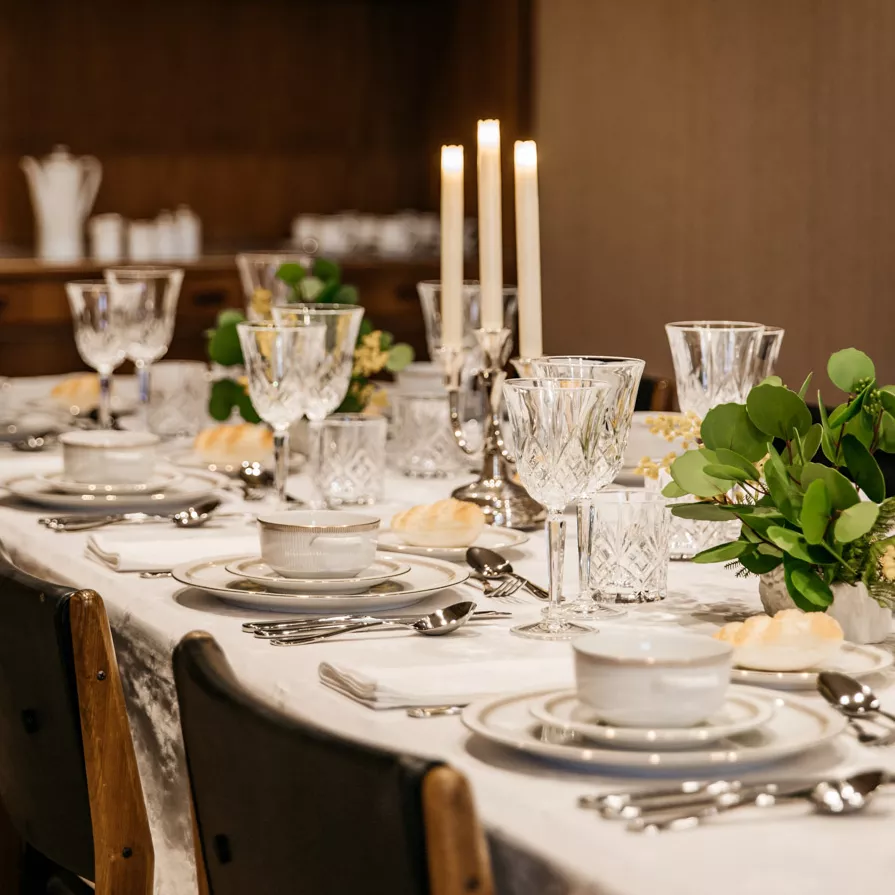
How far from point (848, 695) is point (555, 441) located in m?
0.33

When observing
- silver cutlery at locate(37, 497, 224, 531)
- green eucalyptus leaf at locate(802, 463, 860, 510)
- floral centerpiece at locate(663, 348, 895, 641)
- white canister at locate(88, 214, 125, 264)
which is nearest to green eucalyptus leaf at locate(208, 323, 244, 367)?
silver cutlery at locate(37, 497, 224, 531)

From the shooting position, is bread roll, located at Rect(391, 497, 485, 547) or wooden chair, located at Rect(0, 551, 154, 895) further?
bread roll, located at Rect(391, 497, 485, 547)

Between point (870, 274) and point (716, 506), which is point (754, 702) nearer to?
point (716, 506)

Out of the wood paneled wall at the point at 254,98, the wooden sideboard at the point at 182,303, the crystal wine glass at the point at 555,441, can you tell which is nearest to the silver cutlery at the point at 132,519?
the crystal wine glass at the point at 555,441

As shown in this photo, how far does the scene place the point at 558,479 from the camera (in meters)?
1.27

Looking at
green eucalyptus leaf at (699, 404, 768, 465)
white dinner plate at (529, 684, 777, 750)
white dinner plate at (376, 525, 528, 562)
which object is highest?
green eucalyptus leaf at (699, 404, 768, 465)

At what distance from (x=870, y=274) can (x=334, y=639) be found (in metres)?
3.18

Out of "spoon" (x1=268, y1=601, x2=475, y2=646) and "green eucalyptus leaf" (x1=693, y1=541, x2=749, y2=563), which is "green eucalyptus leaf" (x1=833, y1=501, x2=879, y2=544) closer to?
"green eucalyptus leaf" (x1=693, y1=541, x2=749, y2=563)

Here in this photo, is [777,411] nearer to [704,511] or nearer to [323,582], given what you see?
[704,511]

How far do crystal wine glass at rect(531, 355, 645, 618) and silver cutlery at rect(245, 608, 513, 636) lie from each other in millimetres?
72

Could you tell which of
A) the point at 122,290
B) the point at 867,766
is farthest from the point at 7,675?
the point at 122,290

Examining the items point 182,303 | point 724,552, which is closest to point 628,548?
point 724,552

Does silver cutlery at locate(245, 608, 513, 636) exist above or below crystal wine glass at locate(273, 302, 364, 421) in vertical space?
below

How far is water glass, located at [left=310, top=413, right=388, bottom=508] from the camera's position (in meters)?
1.90
